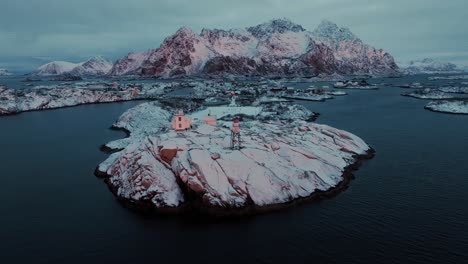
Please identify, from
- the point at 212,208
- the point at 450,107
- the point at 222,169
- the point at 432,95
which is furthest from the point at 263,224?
the point at 432,95

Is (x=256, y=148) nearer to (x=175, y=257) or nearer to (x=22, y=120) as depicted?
(x=175, y=257)

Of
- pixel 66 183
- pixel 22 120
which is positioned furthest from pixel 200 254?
pixel 22 120

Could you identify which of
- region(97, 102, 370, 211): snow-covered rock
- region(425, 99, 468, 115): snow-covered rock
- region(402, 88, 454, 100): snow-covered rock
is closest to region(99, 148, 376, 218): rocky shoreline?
region(97, 102, 370, 211): snow-covered rock

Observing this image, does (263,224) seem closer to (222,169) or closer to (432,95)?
(222,169)

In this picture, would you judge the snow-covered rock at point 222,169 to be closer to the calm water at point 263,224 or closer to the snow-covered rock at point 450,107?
the calm water at point 263,224

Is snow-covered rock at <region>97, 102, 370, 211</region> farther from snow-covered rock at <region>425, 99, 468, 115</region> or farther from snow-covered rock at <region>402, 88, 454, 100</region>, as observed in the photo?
snow-covered rock at <region>402, 88, 454, 100</region>

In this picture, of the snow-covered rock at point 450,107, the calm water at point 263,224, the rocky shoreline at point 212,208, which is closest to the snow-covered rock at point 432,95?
the snow-covered rock at point 450,107
